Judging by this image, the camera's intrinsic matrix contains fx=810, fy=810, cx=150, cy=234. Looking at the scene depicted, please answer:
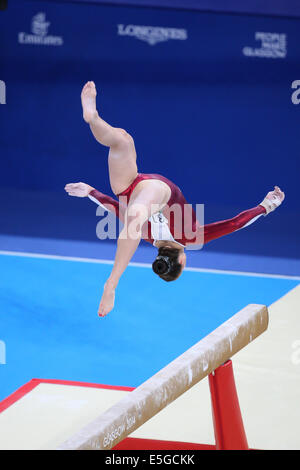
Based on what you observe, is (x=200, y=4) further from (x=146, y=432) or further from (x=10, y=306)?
(x=146, y=432)

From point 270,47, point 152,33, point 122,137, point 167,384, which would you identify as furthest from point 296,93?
point 122,137

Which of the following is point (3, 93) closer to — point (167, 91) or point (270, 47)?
point (167, 91)

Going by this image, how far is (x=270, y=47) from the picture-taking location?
10148 mm

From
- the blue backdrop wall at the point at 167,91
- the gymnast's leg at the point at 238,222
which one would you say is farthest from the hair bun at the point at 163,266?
the blue backdrop wall at the point at 167,91

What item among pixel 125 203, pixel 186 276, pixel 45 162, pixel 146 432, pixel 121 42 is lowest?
pixel 146 432

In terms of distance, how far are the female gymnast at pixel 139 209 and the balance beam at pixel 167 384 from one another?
52 centimetres

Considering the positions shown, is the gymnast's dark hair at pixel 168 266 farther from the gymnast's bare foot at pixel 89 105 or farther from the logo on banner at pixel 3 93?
the logo on banner at pixel 3 93

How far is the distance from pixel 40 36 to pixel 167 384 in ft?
26.2

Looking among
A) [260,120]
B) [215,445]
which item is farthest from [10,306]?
[260,120]

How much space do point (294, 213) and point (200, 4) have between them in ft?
10.8

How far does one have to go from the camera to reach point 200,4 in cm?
847

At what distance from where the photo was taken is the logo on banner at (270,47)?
398 inches

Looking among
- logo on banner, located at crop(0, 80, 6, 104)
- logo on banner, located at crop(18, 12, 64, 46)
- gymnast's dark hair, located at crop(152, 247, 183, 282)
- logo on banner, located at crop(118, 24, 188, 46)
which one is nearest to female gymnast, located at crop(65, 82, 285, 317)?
gymnast's dark hair, located at crop(152, 247, 183, 282)
